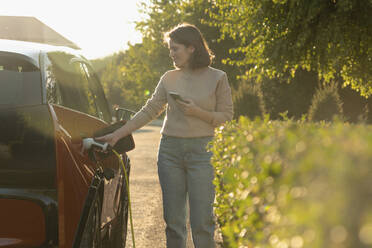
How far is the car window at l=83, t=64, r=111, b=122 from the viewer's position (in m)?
4.56

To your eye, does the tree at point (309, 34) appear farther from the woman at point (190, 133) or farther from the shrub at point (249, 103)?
the woman at point (190, 133)

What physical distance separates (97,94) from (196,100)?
104 centimetres

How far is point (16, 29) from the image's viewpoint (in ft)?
137

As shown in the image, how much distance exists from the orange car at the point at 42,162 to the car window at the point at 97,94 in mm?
1135

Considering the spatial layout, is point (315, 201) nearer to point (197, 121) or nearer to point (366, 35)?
point (197, 121)

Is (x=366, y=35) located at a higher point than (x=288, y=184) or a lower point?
higher

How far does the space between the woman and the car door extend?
0.43m

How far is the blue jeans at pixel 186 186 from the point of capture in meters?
4.11

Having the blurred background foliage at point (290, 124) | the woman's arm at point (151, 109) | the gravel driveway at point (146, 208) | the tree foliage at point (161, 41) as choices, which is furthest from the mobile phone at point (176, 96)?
the tree foliage at point (161, 41)

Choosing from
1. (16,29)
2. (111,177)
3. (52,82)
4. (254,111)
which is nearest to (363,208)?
(52,82)

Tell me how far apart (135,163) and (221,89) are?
1144 centimetres

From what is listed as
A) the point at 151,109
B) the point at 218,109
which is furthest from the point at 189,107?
the point at 151,109

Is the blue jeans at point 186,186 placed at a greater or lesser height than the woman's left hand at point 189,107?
lesser

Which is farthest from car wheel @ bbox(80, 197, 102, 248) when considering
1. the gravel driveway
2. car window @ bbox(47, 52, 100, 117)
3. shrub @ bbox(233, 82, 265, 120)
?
shrub @ bbox(233, 82, 265, 120)
